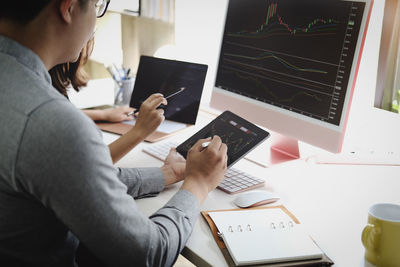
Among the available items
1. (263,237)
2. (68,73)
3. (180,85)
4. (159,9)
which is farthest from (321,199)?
(159,9)

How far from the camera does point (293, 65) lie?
1.17 m

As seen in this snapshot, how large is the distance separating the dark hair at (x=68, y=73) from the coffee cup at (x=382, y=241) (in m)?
1.00

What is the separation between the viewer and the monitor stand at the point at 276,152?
127cm

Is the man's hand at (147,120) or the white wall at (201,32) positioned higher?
the white wall at (201,32)

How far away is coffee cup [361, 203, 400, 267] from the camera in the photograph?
2.25 ft

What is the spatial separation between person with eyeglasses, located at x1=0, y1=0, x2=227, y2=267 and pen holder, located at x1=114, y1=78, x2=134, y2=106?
948mm

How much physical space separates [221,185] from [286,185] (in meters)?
0.20

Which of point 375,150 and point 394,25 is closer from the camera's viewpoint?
point 394,25

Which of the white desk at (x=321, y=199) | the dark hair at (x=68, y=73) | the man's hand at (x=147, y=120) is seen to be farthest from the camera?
the dark hair at (x=68, y=73)

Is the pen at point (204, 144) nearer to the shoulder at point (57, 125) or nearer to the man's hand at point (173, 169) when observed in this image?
the man's hand at point (173, 169)

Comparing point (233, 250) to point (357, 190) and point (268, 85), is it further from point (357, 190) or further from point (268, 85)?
point (268, 85)

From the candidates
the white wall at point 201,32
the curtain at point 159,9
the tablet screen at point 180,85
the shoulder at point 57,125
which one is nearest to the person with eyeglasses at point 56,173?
the shoulder at point 57,125

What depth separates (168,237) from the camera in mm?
733

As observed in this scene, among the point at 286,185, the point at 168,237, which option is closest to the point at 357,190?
the point at 286,185
